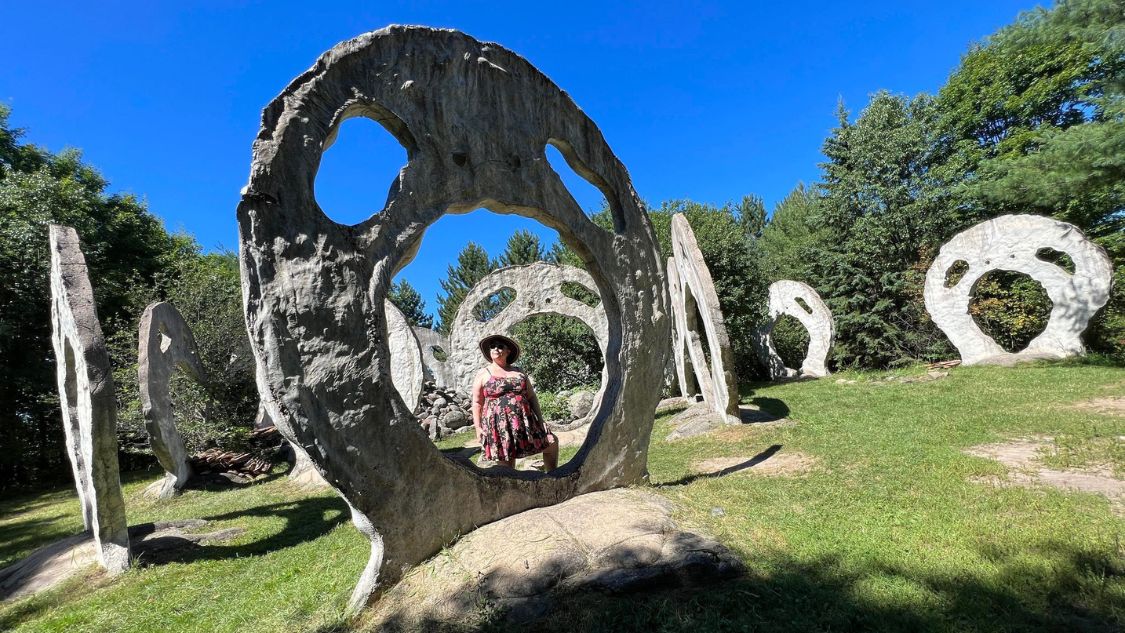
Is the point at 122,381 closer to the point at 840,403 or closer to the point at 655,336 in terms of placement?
the point at 655,336

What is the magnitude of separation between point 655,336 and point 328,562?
136 inches

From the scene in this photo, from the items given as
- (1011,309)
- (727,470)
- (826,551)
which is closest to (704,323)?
(727,470)

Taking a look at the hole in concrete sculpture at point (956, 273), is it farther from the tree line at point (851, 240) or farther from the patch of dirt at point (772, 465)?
the patch of dirt at point (772, 465)

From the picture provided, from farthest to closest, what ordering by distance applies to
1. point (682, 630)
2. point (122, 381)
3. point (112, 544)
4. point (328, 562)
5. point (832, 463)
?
point (122, 381) → point (832, 463) → point (112, 544) → point (328, 562) → point (682, 630)

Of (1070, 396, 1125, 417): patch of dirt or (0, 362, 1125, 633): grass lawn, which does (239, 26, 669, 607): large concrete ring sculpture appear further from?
(1070, 396, 1125, 417): patch of dirt

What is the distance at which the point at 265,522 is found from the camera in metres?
6.13

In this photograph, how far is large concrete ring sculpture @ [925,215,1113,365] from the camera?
11.0 meters

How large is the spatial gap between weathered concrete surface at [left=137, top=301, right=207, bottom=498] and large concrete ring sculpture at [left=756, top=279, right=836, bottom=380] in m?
15.8

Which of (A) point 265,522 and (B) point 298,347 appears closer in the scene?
(B) point 298,347

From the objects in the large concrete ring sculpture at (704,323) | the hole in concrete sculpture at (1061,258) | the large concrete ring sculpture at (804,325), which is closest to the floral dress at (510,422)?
the large concrete ring sculpture at (704,323)

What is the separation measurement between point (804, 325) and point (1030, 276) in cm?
571

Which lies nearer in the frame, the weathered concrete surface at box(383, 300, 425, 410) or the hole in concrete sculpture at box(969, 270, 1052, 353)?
the weathered concrete surface at box(383, 300, 425, 410)

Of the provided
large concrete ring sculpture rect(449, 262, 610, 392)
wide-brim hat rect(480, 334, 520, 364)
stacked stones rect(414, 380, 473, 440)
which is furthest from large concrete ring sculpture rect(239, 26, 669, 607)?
stacked stones rect(414, 380, 473, 440)

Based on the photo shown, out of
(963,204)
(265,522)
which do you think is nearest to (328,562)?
(265,522)
